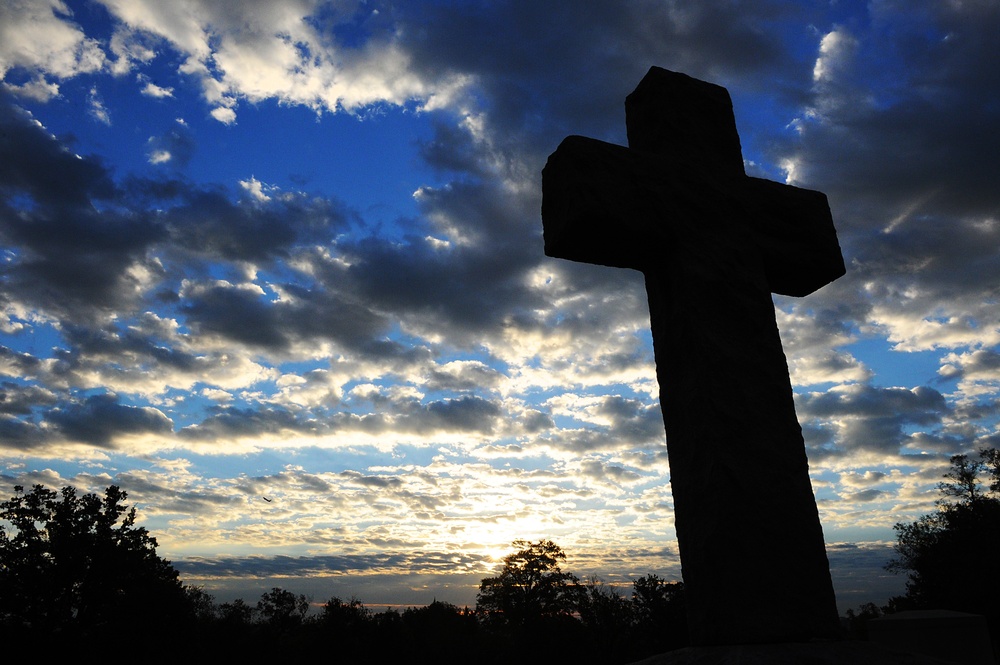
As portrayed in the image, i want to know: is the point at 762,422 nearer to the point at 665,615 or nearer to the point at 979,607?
the point at 979,607

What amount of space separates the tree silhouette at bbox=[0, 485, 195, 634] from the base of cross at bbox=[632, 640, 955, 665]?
104 ft

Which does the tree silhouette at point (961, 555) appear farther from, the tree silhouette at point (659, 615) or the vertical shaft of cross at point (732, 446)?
the vertical shaft of cross at point (732, 446)

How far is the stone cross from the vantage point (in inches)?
105

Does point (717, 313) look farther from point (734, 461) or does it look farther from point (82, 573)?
point (82, 573)

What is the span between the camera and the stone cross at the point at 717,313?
8.75ft

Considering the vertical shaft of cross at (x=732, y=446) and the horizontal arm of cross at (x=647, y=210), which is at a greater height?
the horizontal arm of cross at (x=647, y=210)

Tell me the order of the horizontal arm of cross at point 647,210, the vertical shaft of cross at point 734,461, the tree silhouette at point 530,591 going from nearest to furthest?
the vertical shaft of cross at point 734,461 < the horizontal arm of cross at point 647,210 < the tree silhouette at point 530,591

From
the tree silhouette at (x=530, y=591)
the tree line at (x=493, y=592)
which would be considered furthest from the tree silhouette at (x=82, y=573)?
the tree silhouette at (x=530, y=591)

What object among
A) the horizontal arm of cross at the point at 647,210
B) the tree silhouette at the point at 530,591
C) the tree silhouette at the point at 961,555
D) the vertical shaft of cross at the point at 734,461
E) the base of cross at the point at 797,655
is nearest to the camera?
the base of cross at the point at 797,655

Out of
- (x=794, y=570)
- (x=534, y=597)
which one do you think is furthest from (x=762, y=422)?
(x=534, y=597)

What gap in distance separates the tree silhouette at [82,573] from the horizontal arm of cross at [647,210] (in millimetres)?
31484

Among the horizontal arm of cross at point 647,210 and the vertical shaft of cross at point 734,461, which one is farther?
the horizontal arm of cross at point 647,210

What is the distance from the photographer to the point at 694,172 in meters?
3.48

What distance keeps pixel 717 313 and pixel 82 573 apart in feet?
114
